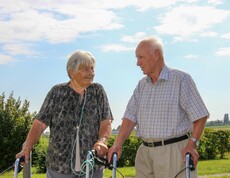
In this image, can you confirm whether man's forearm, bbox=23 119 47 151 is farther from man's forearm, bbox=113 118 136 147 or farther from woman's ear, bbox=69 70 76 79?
man's forearm, bbox=113 118 136 147

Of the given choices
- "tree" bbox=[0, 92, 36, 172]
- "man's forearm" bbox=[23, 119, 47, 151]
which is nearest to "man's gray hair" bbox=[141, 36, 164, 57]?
"man's forearm" bbox=[23, 119, 47, 151]

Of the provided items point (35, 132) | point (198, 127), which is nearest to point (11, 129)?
point (35, 132)

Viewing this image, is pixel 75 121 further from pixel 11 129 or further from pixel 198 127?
pixel 11 129

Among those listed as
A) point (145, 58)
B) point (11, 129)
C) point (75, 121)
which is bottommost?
point (11, 129)

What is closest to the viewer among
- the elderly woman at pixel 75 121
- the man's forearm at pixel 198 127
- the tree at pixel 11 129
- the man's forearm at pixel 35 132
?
the man's forearm at pixel 198 127

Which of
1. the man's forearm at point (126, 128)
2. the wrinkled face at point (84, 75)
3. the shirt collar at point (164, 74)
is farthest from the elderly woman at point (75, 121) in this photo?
the shirt collar at point (164, 74)

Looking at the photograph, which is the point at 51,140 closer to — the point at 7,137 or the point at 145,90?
the point at 145,90

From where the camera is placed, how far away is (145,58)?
3900mm

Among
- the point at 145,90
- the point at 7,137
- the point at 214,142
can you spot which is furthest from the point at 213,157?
→ the point at 145,90

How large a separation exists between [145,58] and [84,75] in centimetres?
56

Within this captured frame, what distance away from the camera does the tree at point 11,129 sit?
47.1ft

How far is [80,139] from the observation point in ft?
13.1

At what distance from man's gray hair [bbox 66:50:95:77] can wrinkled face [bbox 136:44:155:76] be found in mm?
422

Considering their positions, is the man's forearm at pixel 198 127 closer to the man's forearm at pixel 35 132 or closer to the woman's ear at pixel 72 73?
the woman's ear at pixel 72 73
